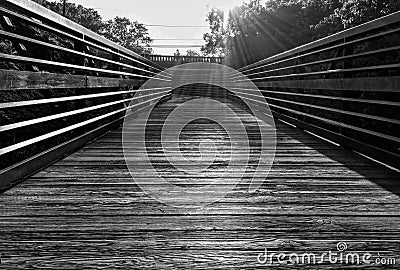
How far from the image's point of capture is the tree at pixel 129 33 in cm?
5706

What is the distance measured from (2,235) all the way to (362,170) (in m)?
2.08

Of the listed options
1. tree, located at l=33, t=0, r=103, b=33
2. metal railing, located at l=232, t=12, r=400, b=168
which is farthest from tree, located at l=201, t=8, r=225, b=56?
metal railing, located at l=232, t=12, r=400, b=168

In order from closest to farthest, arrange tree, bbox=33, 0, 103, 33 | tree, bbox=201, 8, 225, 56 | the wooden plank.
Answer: the wooden plank
tree, bbox=33, 0, 103, 33
tree, bbox=201, 8, 225, 56

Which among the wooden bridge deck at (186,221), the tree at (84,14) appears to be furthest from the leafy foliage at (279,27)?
the tree at (84,14)

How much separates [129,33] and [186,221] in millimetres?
59911

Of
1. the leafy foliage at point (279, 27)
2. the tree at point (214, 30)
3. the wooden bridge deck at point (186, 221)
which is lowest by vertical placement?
the wooden bridge deck at point (186, 221)

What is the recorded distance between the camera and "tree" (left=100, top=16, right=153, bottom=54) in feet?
187

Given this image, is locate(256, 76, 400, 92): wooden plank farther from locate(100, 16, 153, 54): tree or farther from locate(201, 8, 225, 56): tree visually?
locate(100, 16, 153, 54): tree

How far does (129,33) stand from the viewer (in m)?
59.4

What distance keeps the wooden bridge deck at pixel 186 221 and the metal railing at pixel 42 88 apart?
0.28 meters

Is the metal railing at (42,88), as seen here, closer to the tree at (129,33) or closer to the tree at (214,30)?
the tree at (214,30)

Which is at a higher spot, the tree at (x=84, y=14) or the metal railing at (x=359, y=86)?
the tree at (x=84, y=14)

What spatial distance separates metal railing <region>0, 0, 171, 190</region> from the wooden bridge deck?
281mm

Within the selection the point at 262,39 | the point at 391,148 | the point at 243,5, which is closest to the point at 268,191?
the point at 391,148
